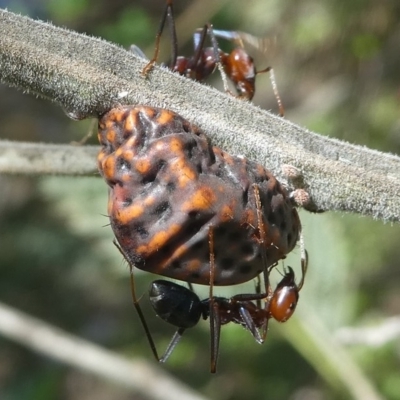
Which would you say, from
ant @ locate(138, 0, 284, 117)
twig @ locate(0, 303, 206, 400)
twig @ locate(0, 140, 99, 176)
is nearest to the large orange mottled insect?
twig @ locate(0, 140, 99, 176)

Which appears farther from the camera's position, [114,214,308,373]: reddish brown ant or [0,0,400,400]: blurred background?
[0,0,400,400]: blurred background

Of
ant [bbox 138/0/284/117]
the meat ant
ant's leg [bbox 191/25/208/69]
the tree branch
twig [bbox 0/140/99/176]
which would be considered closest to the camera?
the tree branch

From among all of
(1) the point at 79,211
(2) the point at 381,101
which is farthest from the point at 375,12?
(1) the point at 79,211

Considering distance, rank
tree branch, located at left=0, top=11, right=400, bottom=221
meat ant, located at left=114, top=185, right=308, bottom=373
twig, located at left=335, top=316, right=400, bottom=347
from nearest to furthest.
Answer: tree branch, located at left=0, top=11, right=400, bottom=221 < meat ant, located at left=114, top=185, right=308, bottom=373 < twig, located at left=335, top=316, right=400, bottom=347

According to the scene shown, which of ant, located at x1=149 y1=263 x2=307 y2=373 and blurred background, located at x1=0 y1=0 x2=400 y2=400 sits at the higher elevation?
ant, located at x1=149 y1=263 x2=307 y2=373

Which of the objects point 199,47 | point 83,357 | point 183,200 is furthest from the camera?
point 83,357

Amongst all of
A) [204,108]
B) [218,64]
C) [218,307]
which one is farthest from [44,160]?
[204,108]

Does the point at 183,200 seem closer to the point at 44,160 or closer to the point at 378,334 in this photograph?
the point at 44,160

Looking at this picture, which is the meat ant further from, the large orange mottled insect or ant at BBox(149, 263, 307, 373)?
the large orange mottled insect
